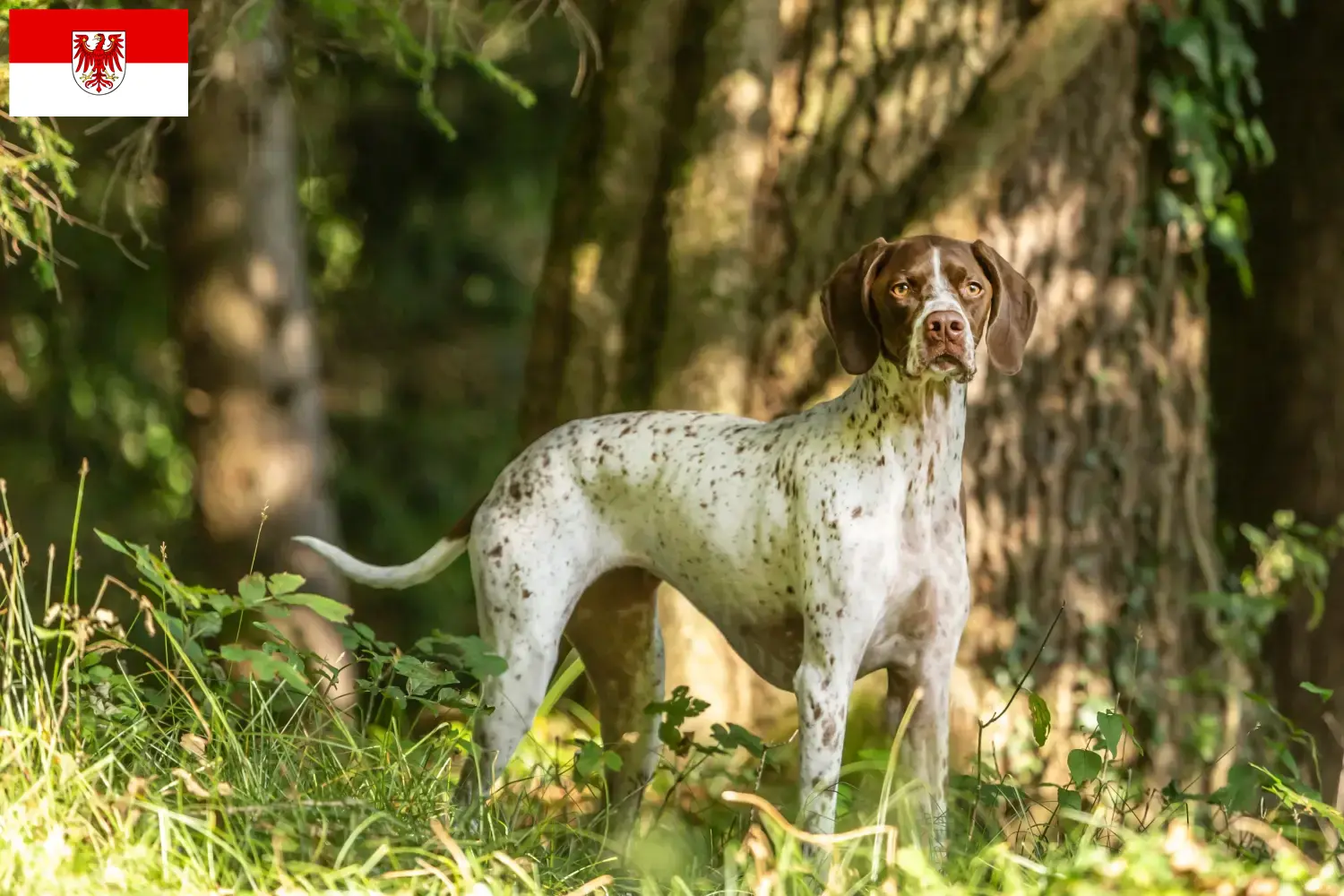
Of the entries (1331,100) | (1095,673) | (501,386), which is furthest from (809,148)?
(501,386)

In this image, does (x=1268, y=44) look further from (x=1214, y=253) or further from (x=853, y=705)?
(x=853, y=705)

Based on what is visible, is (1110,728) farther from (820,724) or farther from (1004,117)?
(1004,117)

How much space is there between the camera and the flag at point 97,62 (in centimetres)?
454

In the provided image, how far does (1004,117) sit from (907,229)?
0.48 meters

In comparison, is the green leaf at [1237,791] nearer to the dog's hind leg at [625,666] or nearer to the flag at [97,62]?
the dog's hind leg at [625,666]

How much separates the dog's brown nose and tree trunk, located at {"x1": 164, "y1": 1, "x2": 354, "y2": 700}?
3759 mm

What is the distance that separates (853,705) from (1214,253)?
236cm

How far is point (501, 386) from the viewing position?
1079 cm

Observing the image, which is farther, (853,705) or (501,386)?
(501,386)

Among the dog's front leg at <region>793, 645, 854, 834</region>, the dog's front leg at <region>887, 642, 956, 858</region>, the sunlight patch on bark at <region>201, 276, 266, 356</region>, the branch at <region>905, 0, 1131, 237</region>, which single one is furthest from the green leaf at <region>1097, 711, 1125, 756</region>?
the sunlight patch on bark at <region>201, 276, 266, 356</region>

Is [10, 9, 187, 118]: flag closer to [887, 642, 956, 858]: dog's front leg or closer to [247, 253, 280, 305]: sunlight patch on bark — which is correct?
[247, 253, 280, 305]: sunlight patch on bark

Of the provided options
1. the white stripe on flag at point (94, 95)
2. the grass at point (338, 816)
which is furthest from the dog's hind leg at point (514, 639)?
the white stripe on flag at point (94, 95)

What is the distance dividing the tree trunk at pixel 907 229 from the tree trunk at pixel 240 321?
162 cm

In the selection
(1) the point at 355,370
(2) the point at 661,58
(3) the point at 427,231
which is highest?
(2) the point at 661,58
